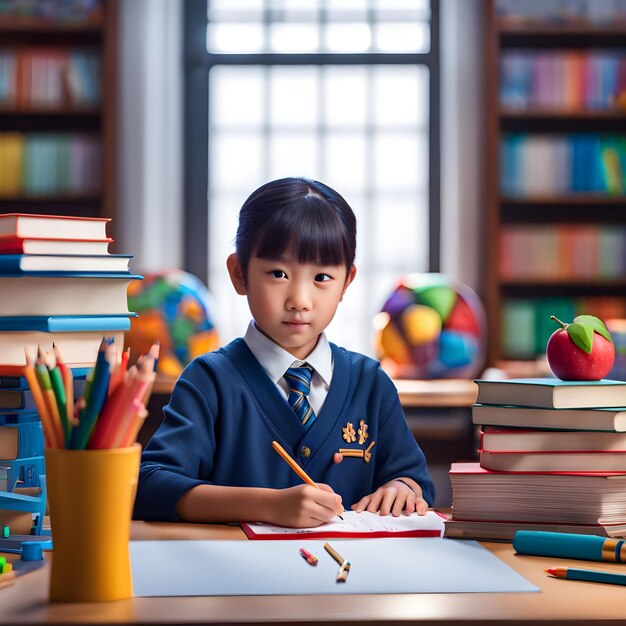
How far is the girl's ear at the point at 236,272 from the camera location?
1459mm

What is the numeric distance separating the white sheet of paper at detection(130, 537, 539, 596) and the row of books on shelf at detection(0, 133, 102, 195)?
3154 mm

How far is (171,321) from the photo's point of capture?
333cm

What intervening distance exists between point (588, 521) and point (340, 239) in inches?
21.9

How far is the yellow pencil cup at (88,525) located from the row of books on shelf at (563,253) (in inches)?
128

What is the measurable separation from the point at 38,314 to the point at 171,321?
2222 millimetres

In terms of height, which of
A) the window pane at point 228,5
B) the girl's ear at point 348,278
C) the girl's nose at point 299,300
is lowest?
the girl's nose at point 299,300

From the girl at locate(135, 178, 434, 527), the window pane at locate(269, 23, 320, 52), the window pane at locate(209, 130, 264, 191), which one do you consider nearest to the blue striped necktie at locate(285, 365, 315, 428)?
the girl at locate(135, 178, 434, 527)

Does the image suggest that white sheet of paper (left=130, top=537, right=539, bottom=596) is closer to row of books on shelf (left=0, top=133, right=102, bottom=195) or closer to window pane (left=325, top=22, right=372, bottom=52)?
row of books on shelf (left=0, top=133, right=102, bottom=195)

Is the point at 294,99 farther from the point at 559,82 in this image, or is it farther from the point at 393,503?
the point at 393,503

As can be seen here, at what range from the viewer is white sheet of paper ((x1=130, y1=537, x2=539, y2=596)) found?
84 centimetres

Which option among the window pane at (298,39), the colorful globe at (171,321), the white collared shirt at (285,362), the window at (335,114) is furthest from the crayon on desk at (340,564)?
the window pane at (298,39)

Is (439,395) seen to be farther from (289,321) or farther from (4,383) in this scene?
(4,383)

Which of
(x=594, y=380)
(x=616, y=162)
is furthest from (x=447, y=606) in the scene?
(x=616, y=162)

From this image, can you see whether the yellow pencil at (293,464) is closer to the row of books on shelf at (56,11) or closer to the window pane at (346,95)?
the row of books on shelf at (56,11)
